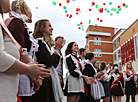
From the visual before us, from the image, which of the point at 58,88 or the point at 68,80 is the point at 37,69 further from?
the point at 68,80

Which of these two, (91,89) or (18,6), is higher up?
(18,6)

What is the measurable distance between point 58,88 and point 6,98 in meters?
1.51

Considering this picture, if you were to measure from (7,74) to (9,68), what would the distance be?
6 cm

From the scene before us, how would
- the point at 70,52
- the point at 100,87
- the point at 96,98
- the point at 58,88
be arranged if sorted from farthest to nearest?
the point at 100,87
the point at 96,98
the point at 70,52
the point at 58,88

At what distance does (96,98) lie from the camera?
191 inches

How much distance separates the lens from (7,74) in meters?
1.09

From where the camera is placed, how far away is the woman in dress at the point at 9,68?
3.39 feet

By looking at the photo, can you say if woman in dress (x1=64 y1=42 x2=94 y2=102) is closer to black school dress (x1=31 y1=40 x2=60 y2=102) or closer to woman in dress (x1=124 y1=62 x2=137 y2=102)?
black school dress (x1=31 y1=40 x2=60 y2=102)

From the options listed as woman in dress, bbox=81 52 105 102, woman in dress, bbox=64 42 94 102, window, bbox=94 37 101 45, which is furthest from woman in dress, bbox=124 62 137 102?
window, bbox=94 37 101 45

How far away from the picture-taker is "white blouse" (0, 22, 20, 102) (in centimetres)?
103

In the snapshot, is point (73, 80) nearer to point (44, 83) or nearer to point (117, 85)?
→ point (44, 83)

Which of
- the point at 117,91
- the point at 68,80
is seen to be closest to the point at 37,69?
the point at 68,80

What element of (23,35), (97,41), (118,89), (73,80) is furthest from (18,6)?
(97,41)

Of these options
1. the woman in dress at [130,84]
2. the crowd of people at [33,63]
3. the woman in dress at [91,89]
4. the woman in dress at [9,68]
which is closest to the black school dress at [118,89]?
the woman in dress at [130,84]
